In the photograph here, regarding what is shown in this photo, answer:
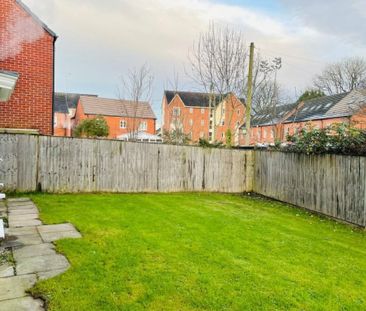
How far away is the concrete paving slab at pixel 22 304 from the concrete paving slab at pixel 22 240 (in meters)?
1.70

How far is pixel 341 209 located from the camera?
297 inches

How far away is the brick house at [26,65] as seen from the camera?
8789 millimetres

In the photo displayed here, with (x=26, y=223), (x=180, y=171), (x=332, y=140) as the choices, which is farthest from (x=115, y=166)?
(x=332, y=140)

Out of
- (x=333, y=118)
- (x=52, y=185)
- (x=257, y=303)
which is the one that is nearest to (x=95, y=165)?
(x=52, y=185)

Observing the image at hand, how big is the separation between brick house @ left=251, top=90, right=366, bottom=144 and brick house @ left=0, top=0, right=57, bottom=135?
51.4 ft

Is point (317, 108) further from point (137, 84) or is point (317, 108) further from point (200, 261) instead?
point (200, 261)

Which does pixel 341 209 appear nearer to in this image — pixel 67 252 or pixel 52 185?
pixel 67 252

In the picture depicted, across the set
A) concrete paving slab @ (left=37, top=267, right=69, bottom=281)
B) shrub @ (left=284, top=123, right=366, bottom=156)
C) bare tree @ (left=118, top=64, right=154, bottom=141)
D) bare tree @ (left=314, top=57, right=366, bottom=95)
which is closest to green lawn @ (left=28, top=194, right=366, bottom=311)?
concrete paving slab @ (left=37, top=267, right=69, bottom=281)

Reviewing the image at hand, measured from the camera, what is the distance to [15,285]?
3217mm

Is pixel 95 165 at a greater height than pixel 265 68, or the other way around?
pixel 265 68

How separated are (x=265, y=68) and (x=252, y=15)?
13.1 ft

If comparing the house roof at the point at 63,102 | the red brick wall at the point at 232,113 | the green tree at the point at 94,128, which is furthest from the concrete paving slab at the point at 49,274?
the house roof at the point at 63,102

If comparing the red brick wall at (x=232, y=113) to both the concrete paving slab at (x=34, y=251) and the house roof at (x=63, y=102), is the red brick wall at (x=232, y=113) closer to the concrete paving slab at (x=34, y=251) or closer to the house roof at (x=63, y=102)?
the concrete paving slab at (x=34, y=251)

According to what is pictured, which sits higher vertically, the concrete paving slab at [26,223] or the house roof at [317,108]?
the house roof at [317,108]
